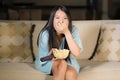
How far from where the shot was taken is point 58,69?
6.39ft

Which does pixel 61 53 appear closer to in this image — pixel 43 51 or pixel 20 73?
pixel 43 51

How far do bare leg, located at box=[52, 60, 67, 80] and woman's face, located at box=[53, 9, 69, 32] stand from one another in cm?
27

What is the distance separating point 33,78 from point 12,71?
18 cm

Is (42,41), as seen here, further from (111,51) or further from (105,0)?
(105,0)

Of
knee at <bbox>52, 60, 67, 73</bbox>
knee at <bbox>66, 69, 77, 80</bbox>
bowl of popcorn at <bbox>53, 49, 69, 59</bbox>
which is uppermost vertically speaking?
bowl of popcorn at <bbox>53, 49, 69, 59</bbox>

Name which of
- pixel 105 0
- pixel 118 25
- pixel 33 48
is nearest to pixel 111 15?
pixel 105 0

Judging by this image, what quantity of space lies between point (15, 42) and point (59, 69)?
0.76 meters

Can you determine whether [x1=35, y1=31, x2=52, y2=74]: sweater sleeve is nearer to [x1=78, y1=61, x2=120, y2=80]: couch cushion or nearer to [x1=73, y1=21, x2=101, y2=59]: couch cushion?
[x1=78, y1=61, x2=120, y2=80]: couch cushion

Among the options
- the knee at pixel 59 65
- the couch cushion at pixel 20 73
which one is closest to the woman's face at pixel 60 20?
the knee at pixel 59 65

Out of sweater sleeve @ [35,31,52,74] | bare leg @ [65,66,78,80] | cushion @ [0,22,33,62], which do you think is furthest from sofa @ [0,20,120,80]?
bare leg @ [65,66,78,80]

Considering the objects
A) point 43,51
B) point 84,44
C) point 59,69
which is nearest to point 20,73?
point 43,51

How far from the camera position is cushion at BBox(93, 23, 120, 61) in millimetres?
2465

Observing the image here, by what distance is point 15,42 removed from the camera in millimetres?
2564

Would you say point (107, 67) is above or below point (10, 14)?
below
